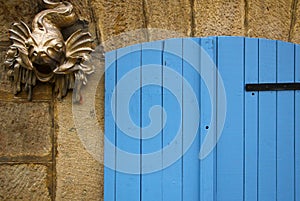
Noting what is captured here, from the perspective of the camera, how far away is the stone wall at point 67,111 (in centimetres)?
221

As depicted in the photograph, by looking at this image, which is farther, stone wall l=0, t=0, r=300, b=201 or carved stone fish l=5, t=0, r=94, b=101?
stone wall l=0, t=0, r=300, b=201

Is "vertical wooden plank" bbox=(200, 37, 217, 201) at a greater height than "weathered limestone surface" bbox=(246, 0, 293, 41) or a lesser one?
lesser

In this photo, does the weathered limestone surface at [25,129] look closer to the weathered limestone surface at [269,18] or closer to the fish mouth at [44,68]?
the fish mouth at [44,68]

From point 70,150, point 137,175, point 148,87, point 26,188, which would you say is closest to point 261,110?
point 148,87

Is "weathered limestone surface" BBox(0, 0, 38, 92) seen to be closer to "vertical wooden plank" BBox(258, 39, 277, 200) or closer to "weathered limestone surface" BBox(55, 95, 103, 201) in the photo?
"weathered limestone surface" BBox(55, 95, 103, 201)

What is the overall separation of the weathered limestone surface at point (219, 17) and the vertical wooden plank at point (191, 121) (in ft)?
0.39

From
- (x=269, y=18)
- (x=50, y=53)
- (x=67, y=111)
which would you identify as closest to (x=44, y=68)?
(x=50, y=53)

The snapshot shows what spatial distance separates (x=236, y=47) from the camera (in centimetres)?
Result: 214

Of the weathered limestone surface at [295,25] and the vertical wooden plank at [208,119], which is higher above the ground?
the weathered limestone surface at [295,25]

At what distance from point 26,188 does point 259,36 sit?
154 centimetres

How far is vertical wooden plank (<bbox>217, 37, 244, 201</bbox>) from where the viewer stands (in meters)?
2.12

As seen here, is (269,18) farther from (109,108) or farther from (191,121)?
(109,108)

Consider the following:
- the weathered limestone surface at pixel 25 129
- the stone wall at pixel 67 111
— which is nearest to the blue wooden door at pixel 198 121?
the stone wall at pixel 67 111

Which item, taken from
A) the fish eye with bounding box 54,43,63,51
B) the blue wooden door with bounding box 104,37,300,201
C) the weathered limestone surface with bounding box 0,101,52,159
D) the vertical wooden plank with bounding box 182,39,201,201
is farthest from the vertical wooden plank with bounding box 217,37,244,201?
the weathered limestone surface with bounding box 0,101,52,159
